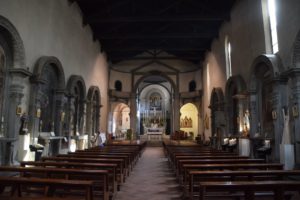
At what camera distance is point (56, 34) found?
1049 centimetres

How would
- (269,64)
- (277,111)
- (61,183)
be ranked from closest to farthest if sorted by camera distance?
(61,183)
(277,111)
(269,64)

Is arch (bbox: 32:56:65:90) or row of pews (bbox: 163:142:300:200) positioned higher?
arch (bbox: 32:56:65:90)

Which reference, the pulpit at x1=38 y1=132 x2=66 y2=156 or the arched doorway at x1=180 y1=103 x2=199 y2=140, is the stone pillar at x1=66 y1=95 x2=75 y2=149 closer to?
the pulpit at x1=38 y1=132 x2=66 y2=156

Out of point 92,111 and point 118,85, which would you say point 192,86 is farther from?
point 92,111

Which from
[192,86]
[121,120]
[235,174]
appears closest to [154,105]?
[121,120]

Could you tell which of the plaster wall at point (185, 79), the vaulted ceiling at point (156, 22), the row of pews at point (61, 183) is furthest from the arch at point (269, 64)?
the plaster wall at point (185, 79)

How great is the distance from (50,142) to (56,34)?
4654 mm

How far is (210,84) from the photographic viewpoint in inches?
706

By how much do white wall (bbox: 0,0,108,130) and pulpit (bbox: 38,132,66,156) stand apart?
179cm

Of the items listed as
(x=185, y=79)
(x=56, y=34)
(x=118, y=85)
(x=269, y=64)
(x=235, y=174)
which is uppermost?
(x=185, y=79)

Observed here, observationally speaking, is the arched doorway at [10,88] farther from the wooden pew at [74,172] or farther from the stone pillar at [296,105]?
the stone pillar at [296,105]

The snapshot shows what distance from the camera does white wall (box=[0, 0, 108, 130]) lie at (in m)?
7.80

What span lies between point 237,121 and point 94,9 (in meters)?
10.3

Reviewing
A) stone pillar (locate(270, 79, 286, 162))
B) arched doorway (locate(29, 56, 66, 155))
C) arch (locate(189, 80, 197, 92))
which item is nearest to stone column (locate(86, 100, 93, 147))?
arched doorway (locate(29, 56, 66, 155))
